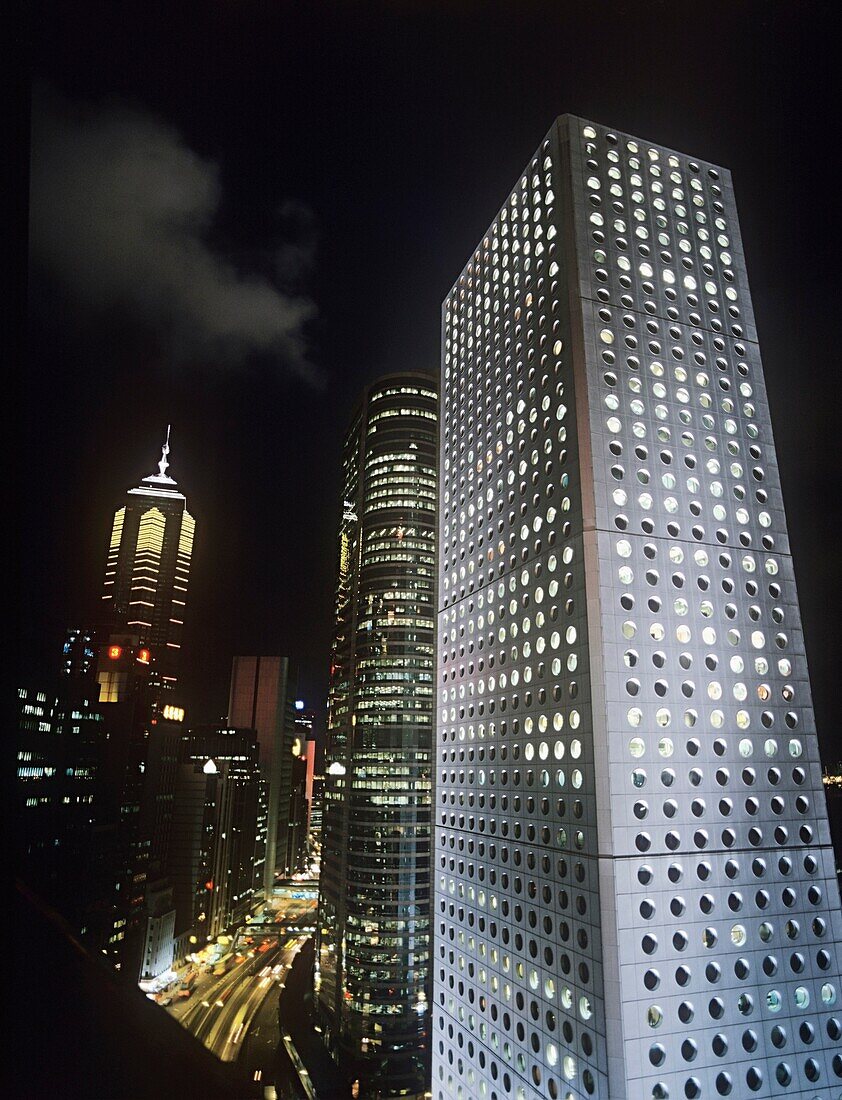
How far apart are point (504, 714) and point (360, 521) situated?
197 ft

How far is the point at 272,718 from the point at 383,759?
107 meters

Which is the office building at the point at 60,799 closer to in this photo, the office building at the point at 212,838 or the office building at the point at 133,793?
the office building at the point at 133,793

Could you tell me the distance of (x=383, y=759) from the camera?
76.8 m

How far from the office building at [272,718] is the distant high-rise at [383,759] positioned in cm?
8149

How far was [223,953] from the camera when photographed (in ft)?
316

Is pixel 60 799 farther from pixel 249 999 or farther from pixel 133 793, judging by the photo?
pixel 249 999

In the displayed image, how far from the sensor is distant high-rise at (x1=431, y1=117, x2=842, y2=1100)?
23.4 metres

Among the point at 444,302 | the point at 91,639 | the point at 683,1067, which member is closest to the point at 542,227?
the point at 444,302

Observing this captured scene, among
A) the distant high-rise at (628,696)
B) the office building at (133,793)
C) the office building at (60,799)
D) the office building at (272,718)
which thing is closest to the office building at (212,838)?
the office building at (133,793)

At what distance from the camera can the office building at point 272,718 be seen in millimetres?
164125

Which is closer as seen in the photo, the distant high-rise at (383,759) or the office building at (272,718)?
the distant high-rise at (383,759)

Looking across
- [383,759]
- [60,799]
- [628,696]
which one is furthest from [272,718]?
[628,696]

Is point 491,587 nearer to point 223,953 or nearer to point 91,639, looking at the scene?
point 223,953

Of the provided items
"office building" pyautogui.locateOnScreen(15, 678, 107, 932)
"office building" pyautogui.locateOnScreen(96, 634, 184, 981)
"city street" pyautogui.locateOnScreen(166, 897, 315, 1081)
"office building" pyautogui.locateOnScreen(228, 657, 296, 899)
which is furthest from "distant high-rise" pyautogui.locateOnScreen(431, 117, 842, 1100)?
"office building" pyautogui.locateOnScreen(228, 657, 296, 899)
